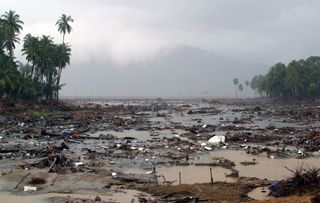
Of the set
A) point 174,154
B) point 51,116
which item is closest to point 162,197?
point 174,154

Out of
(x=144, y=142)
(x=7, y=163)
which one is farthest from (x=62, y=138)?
(x=7, y=163)

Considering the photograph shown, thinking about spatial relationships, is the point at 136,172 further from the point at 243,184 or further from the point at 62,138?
the point at 62,138

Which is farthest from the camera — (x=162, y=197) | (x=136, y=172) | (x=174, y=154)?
(x=174, y=154)

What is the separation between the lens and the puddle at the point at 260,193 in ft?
49.0

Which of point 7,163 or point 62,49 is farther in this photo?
point 62,49

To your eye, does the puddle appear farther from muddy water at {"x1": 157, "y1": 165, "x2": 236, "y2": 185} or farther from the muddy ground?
muddy water at {"x1": 157, "y1": 165, "x2": 236, "y2": 185}

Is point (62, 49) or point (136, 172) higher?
point (62, 49)

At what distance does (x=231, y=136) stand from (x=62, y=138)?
13477 millimetres

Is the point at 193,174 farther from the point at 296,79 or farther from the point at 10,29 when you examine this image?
the point at 296,79

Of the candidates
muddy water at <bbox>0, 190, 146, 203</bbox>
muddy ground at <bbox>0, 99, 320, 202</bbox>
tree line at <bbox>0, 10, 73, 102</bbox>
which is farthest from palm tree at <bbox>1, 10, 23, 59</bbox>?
muddy water at <bbox>0, 190, 146, 203</bbox>

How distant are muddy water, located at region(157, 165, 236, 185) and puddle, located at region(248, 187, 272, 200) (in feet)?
7.44

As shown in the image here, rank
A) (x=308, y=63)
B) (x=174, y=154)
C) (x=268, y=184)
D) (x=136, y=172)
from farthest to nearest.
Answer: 1. (x=308, y=63)
2. (x=174, y=154)
3. (x=136, y=172)
4. (x=268, y=184)

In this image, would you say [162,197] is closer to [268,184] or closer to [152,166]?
[268,184]

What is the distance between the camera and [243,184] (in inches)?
666
